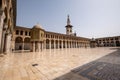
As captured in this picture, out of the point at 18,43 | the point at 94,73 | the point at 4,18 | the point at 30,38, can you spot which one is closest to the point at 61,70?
the point at 94,73

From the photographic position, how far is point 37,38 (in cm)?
1830

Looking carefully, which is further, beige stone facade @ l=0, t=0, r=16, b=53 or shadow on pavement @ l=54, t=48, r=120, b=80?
beige stone facade @ l=0, t=0, r=16, b=53

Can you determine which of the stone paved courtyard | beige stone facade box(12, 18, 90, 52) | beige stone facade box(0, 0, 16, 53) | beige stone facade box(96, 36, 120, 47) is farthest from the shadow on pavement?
beige stone facade box(96, 36, 120, 47)

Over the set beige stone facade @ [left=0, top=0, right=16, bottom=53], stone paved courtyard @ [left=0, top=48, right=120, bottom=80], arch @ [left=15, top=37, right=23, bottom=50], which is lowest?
stone paved courtyard @ [left=0, top=48, right=120, bottom=80]

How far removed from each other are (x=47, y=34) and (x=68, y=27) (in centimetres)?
2602

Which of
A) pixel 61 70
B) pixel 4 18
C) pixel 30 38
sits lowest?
pixel 61 70

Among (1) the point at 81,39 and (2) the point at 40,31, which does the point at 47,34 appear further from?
(1) the point at 81,39

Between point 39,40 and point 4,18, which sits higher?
point 4,18

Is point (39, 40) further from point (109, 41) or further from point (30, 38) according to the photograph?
point (109, 41)

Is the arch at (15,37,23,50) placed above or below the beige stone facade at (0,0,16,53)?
below

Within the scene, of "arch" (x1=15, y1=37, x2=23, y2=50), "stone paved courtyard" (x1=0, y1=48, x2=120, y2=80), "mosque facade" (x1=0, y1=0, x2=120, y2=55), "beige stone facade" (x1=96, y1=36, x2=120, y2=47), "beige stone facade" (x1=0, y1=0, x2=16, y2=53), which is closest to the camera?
"stone paved courtyard" (x1=0, y1=48, x2=120, y2=80)

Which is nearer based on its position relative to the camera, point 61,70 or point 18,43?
point 61,70

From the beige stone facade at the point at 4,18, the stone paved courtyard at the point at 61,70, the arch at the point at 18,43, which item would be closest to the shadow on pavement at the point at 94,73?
the stone paved courtyard at the point at 61,70

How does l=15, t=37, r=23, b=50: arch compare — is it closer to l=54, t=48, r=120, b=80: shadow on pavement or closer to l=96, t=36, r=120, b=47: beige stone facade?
l=54, t=48, r=120, b=80: shadow on pavement
